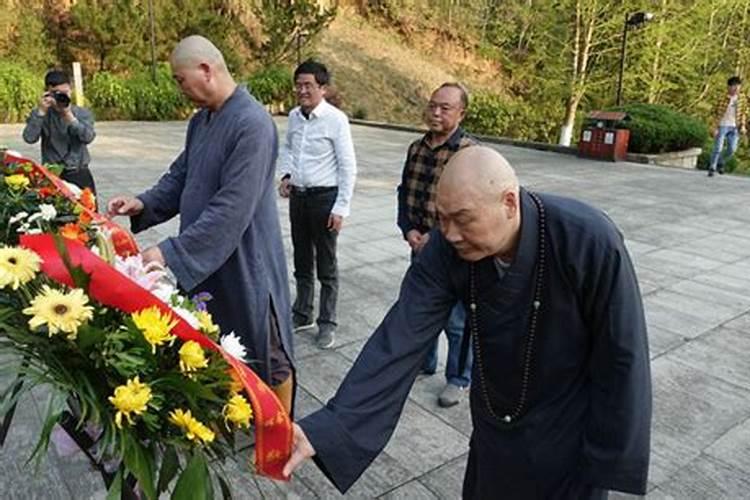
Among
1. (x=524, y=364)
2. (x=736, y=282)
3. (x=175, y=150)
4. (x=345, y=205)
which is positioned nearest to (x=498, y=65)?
(x=175, y=150)

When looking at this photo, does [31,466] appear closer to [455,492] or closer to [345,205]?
[455,492]

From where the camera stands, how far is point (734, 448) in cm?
302

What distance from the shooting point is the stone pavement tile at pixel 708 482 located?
268 centimetres

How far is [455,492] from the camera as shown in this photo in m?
2.63

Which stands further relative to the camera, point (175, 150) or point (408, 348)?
point (175, 150)

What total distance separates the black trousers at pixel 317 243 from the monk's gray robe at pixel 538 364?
7.18 feet

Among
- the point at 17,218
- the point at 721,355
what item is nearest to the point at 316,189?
the point at 17,218

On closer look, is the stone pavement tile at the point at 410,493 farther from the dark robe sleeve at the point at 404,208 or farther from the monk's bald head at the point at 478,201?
the monk's bald head at the point at 478,201

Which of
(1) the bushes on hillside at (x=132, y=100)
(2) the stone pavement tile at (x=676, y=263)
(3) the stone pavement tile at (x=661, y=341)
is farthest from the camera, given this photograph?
(1) the bushes on hillside at (x=132, y=100)

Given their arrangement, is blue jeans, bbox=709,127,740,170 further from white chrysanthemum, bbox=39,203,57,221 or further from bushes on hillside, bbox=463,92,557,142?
white chrysanthemum, bbox=39,203,57,221

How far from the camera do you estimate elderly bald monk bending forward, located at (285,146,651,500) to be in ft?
4.81

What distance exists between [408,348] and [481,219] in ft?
1.36

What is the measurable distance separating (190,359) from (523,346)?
0.79 m

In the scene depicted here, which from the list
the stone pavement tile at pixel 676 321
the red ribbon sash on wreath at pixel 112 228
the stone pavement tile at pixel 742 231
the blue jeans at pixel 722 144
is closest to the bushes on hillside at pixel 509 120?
the blue jeans at pixel 722 144
